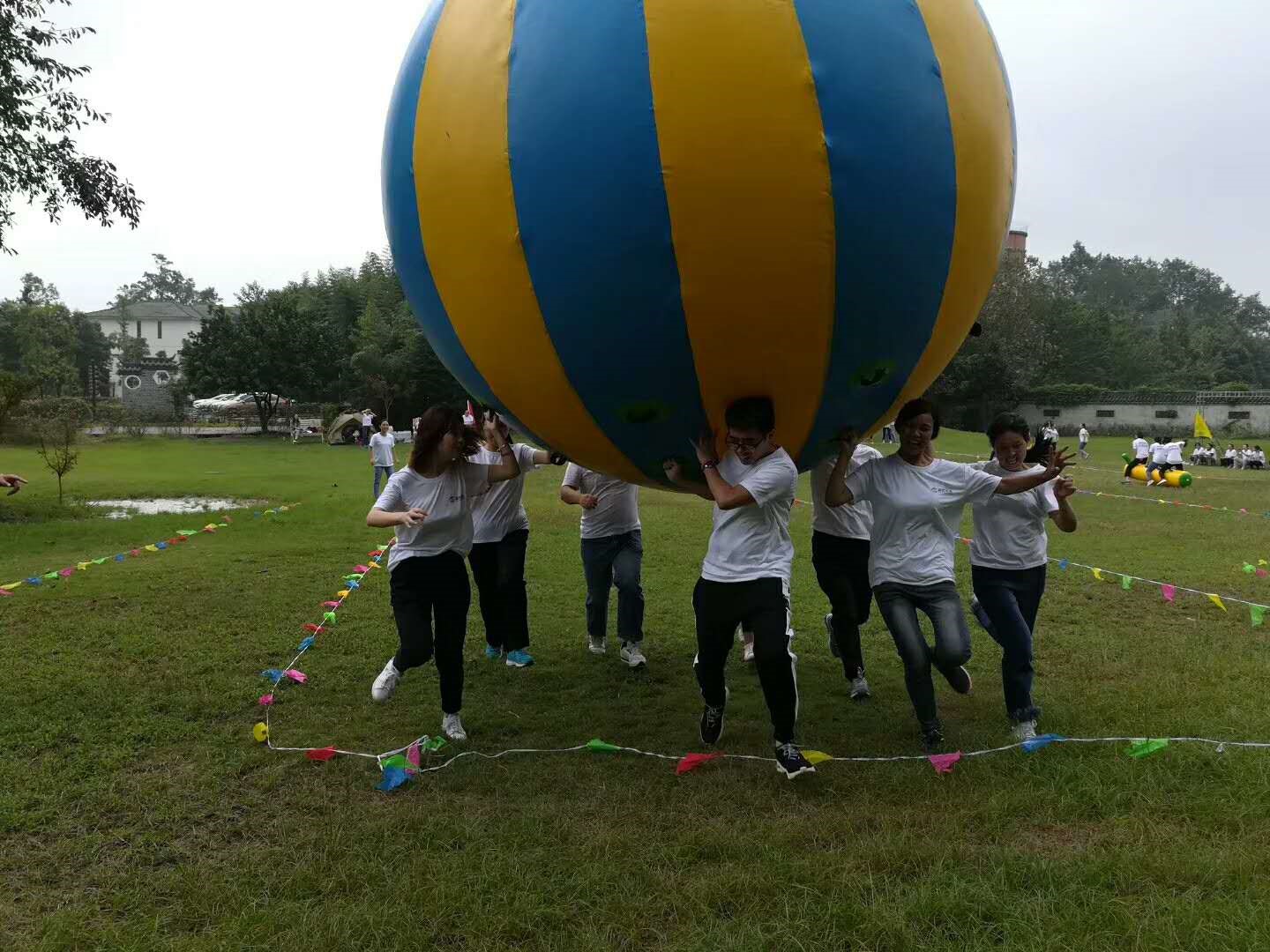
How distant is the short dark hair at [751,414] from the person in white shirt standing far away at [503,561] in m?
2.35

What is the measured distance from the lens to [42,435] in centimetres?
1598

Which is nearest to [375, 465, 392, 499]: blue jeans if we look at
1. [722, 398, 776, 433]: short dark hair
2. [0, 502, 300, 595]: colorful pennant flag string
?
[0, 502, 300, 595]: colorful pennant flag string

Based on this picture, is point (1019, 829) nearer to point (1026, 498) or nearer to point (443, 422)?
point (1026, 498)

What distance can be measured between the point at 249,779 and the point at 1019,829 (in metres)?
3.19

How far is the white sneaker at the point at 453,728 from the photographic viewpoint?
4.52 m

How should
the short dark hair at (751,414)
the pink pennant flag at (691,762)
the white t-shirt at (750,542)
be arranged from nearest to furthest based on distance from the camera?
the short dark hair at (751,414) < the white t-shirt at (750,542) < the pink pennant flag at (691,762)

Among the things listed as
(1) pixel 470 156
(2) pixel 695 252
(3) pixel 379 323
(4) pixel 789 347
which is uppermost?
(3) pixel 379 323

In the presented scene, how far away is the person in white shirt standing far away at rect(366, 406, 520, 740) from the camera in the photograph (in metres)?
4.43

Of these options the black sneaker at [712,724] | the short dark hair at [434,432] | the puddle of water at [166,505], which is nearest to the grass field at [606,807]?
the black sneaker at [712,724]

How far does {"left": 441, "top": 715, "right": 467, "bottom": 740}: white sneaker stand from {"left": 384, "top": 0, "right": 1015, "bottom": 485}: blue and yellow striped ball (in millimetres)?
1902

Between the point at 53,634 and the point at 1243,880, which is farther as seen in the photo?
the point at 53,634

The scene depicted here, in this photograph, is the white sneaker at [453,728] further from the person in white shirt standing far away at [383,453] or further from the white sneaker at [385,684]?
the person in white shirt standing far away at [383,453]

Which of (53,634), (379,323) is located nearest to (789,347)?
Result: (53,634)

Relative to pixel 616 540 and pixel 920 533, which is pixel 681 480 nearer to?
pixel 920 533
